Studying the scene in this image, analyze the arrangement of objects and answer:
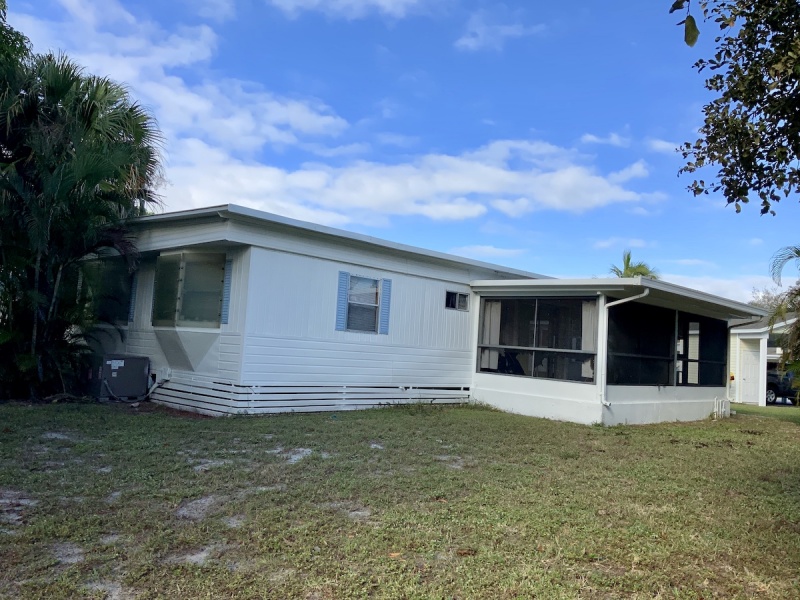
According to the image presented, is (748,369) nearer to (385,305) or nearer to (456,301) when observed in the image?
(456,301)

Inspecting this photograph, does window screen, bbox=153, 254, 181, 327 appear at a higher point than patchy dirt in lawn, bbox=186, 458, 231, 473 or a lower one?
higher

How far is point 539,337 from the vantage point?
472 inches

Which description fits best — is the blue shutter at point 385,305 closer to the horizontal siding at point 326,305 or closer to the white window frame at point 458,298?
the horizontal siding at point 326,305

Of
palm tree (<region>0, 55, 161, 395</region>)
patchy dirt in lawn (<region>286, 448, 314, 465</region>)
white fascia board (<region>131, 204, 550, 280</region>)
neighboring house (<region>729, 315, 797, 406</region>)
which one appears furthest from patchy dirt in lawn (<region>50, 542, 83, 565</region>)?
neighboring house (<region>729, 315, 797, 406</region>)

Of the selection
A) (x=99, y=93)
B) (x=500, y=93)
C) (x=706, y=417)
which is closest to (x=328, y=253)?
(x=99, y=93)

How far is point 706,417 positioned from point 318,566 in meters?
12.6

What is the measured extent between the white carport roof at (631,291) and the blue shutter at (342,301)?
3298 mm

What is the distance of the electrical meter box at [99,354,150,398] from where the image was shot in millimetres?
10656

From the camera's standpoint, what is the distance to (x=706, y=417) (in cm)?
1391

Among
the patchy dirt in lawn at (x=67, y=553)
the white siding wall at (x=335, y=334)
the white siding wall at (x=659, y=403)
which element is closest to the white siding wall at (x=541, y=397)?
the white siding wall at (x=659, y=403)

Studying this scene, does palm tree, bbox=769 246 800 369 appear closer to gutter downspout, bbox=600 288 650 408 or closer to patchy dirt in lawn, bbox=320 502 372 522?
gutter downspout, bbox=600 288 650 408

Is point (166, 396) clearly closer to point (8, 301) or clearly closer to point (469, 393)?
point (8, 301)

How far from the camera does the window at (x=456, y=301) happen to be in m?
12.9

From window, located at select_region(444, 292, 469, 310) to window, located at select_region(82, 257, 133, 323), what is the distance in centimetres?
629
